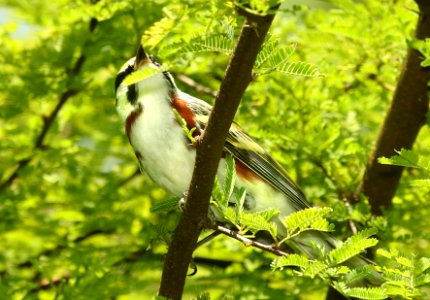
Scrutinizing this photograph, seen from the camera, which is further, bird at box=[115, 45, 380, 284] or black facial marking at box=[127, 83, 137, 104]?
black facial marking at box=[127, 83, 137, 104]

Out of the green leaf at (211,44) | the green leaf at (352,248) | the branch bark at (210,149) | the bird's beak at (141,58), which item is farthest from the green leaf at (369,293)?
the bird's beak at (141,58)

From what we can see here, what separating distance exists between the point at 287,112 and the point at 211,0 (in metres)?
1.62

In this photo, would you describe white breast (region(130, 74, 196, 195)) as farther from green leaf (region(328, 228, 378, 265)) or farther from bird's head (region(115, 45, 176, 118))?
green leaf (region(328, 228, 378, 265))

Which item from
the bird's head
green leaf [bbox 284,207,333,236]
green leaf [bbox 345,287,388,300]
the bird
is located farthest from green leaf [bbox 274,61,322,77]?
the bird's head

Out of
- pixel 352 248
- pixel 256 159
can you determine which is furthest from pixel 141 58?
pixel 352 248

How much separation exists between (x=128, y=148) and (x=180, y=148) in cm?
156

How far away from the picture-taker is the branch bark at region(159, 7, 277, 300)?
1.93 meters

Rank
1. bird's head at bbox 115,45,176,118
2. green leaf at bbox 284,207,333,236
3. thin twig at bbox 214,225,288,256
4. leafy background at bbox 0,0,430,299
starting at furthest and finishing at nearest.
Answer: leafy background at bbox 0,0,430,299 → bird's head at bbox 115,45,176,118 → thin twig at bbox 214,225,288,256 → green leaf at bbox 284,207,333,236

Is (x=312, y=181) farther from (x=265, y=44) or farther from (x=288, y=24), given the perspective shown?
(x=265, y=44)

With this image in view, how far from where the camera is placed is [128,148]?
464cm

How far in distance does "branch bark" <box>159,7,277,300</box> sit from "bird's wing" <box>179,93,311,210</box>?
81 cm

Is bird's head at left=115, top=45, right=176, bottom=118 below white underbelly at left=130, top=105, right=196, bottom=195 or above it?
above

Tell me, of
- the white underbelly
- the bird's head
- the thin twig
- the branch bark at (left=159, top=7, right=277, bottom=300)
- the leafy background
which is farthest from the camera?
the leafy background

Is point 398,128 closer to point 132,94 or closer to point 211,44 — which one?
point 132,94
